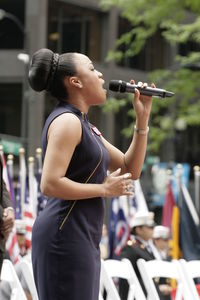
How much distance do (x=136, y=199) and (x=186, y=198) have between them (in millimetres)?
1014

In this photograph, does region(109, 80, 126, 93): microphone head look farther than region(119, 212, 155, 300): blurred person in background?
No

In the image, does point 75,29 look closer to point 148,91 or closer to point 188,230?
point 188,230

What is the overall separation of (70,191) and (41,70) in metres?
0.67

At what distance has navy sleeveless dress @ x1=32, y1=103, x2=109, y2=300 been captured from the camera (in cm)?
439

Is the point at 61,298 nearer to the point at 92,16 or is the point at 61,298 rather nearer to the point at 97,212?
the point at 97,212

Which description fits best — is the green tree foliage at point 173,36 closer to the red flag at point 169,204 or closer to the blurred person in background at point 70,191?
the red flag at point 169,204

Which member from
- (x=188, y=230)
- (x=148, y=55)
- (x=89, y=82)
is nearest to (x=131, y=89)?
(x=89, y=82)

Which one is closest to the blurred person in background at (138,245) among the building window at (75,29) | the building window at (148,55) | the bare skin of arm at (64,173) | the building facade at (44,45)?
the bare skin of arm at (64,173)

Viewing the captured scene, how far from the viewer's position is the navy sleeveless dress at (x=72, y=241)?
439cm

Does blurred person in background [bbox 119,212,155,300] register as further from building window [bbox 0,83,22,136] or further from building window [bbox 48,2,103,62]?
building window [bbox 48,2,103,62]

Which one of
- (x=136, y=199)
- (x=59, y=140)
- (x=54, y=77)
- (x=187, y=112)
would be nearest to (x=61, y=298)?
(x=59, y=140)

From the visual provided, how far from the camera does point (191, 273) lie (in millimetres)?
8008

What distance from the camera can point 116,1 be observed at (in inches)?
811

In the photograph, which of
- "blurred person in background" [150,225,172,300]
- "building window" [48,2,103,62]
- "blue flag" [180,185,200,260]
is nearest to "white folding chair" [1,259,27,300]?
"blurred person in background" [150,225,172,300]
